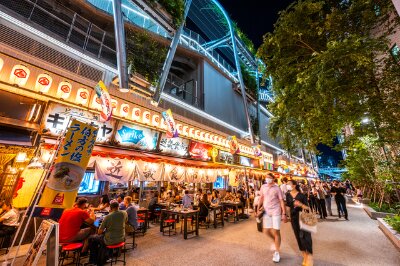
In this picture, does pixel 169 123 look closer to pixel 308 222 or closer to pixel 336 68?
pixel 308 222

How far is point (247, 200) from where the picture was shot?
15.8m

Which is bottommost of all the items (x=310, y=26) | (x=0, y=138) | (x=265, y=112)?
(x=0, y=138)

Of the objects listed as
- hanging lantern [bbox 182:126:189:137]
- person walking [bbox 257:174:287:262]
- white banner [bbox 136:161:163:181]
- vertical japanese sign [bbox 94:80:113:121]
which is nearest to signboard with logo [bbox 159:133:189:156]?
hanging lantern [bbox 182:126:189:137]

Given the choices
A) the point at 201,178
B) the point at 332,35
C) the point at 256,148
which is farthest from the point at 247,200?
the point at 332,35

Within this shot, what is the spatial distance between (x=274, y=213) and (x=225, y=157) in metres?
10.9

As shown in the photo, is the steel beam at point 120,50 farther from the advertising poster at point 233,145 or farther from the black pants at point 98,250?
the advertising poster at point 233,145

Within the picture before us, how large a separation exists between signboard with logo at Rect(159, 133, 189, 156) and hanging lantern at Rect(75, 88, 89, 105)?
4365 mm

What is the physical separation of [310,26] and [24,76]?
35.0 feet

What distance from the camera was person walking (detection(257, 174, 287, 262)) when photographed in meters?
5.72

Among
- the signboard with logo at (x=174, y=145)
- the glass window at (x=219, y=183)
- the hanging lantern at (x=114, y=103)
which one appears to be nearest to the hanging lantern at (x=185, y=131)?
the signboard with logo at (x=174, y=145)

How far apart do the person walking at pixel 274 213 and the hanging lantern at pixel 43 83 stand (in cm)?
829

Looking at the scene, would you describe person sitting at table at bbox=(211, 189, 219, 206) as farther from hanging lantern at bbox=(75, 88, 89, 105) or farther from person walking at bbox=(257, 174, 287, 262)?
hanging lantern at bbox=(75, 88, 89, 105)

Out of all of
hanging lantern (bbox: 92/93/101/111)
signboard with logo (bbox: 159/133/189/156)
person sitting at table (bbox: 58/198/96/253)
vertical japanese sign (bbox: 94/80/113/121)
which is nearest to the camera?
person sitting at table (bbox: 58/198/96/253)

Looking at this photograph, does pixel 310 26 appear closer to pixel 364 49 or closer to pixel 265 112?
pixel 364 49
